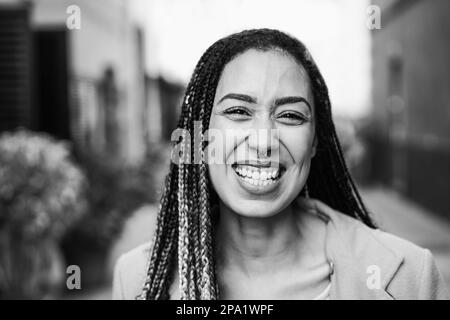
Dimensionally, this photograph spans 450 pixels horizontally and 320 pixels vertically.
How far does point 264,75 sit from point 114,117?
24.5 ft

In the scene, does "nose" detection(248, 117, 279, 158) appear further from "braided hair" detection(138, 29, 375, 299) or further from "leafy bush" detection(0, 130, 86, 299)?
"leafy bush" detection(0, 130, 86, 299)

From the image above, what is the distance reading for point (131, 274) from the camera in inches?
69.6

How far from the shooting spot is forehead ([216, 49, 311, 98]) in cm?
155

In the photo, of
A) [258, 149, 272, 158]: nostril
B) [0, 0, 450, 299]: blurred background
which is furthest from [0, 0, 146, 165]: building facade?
[258, 149, 272, 158]: nostril

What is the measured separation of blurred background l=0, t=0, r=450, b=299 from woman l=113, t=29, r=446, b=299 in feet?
Result: 0.48

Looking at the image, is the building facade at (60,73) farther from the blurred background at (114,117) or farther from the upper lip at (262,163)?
the upper lip at (262,163)

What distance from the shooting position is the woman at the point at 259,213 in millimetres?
1567

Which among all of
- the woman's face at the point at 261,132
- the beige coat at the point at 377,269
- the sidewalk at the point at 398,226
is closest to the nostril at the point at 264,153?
the woman's face at the point at 261,132

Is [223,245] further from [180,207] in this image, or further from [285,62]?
[285,62]

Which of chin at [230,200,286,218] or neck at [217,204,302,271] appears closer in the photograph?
chin at [230,200,286,218]

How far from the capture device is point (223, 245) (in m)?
1.76
